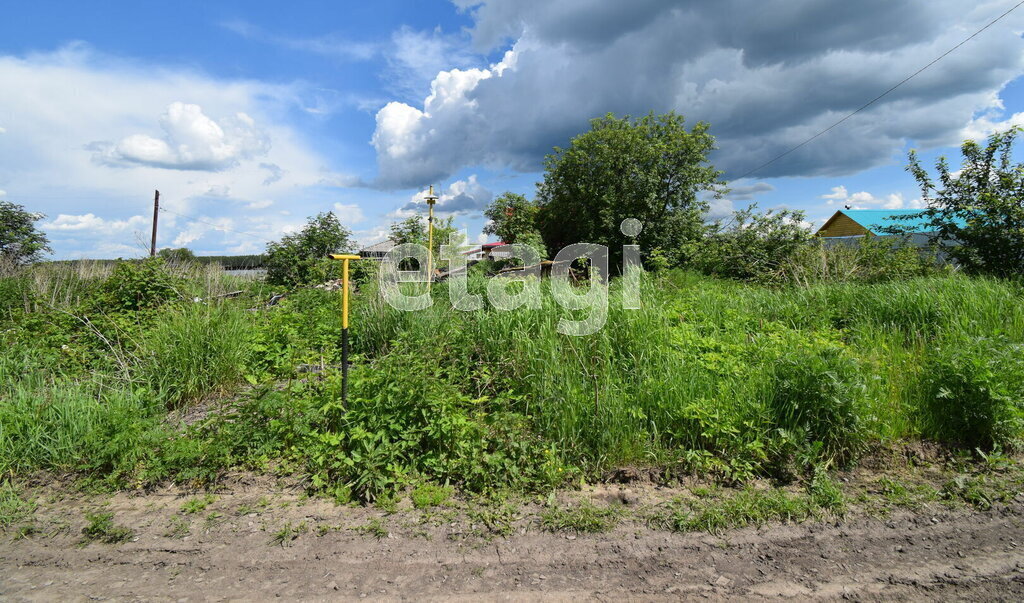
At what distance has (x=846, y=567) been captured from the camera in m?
2.57

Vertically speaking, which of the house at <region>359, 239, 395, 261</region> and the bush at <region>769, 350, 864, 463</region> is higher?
the house at <region>359, 239, 395, 261</region>

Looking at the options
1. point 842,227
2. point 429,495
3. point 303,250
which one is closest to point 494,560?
point 429,495

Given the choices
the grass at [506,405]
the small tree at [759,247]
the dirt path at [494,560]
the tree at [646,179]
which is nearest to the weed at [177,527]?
the dirt path at [494,560]

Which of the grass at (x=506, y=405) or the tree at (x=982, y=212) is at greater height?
the tree at (x=982, y=212)

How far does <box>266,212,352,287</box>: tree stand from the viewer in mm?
13159

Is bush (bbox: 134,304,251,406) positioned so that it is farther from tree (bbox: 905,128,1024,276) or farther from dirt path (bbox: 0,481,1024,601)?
tree (bbox: 905,128,1024,276)

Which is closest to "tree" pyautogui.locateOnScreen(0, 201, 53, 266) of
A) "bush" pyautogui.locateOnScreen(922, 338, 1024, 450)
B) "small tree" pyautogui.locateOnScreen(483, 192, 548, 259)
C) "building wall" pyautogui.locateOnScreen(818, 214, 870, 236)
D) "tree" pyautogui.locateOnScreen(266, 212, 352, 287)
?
"tree" pyautogui.locateOnScreen(266, 212, 352, 287)

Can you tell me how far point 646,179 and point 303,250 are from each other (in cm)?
1340

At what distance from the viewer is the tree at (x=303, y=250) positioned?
1316 centimetres

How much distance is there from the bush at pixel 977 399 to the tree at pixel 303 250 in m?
12.2

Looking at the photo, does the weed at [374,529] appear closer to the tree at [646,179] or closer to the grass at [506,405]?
the grass at [506,405]

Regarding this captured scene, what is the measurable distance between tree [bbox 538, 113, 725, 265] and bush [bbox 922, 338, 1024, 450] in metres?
15.7

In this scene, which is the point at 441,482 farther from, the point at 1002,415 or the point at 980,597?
the point at 1002,415

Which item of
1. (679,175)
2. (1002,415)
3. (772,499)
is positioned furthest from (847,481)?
(679,175)
